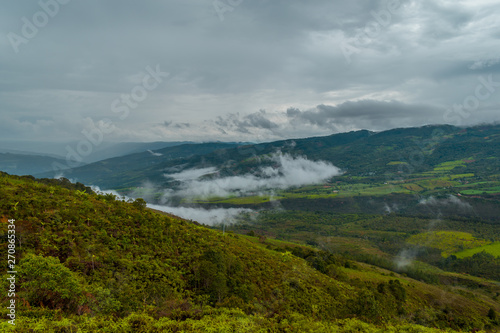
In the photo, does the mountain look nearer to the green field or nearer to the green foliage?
the green foliage

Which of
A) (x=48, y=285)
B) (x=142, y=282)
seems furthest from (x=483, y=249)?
(x=48, y=285)

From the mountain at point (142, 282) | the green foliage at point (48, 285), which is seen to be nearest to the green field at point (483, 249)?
the mountain at point (142, 282)

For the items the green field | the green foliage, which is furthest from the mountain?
the green field

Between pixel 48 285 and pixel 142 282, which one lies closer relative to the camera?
pixel 48 285

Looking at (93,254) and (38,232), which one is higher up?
(38,232)

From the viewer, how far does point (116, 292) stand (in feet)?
78.8

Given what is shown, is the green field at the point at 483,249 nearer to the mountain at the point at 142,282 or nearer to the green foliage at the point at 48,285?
the mountain at the point at 142,282

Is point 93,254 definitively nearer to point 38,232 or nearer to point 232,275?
point 38,232

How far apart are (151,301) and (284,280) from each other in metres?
23.9

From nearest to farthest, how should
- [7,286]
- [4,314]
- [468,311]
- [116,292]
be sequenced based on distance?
[4,314], [7,286], [116,292], [468,311]

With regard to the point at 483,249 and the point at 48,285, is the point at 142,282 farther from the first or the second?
the point at 483,249

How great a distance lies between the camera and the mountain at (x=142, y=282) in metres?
18.0

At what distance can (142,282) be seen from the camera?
92.1 feet

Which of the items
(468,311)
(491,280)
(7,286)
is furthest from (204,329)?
(491,280)
